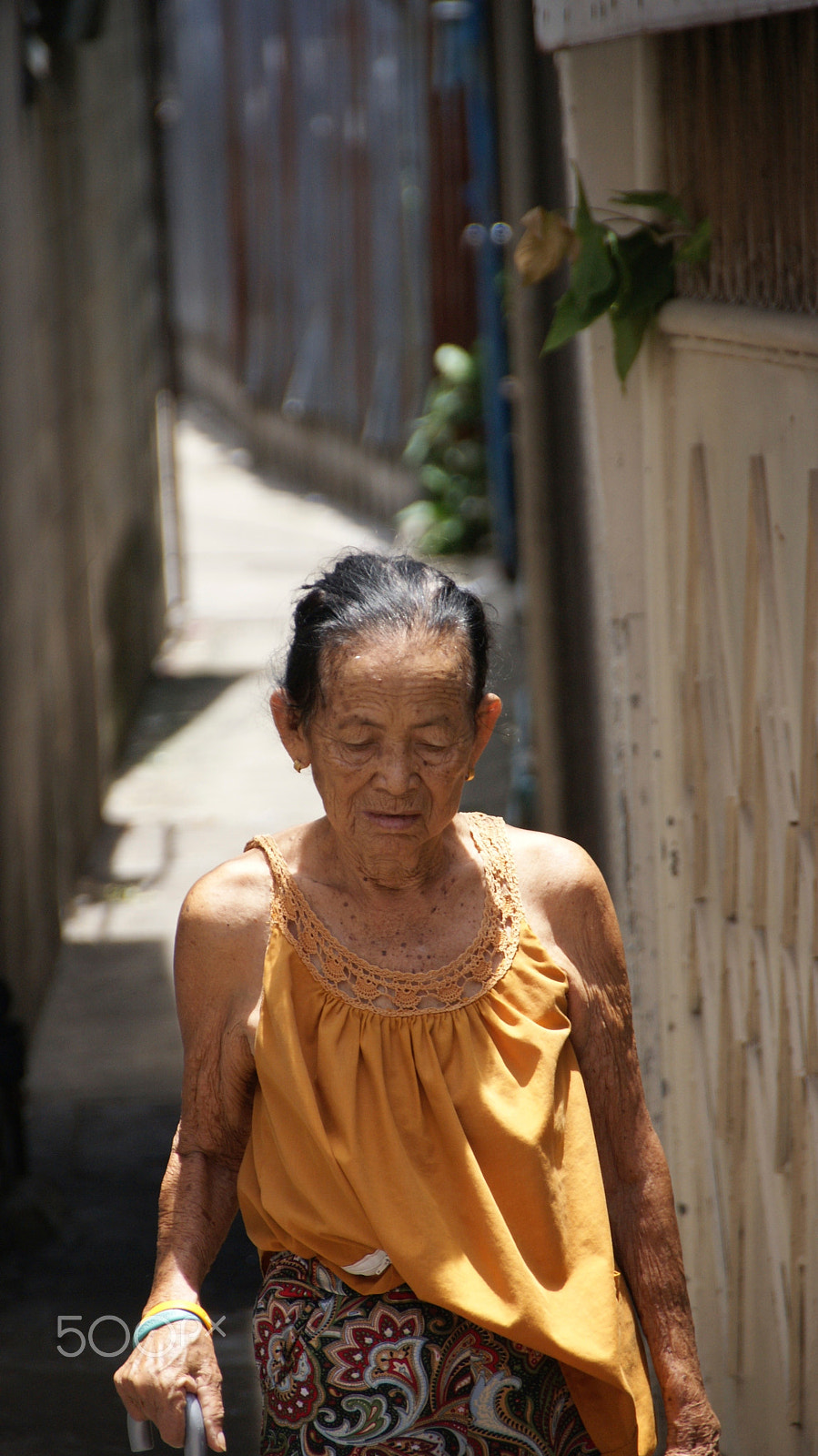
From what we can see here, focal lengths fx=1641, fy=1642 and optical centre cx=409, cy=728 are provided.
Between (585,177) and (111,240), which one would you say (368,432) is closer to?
(111,240)

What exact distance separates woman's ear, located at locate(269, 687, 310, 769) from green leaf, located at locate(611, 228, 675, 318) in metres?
1.03

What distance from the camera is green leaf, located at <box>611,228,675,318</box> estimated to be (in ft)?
8.44

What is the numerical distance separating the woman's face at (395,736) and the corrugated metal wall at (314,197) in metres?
9.96

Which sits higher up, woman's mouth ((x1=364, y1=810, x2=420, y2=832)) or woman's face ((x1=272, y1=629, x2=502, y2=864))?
woman's face ((x1=272, y1=629, x2=502, y2=864))

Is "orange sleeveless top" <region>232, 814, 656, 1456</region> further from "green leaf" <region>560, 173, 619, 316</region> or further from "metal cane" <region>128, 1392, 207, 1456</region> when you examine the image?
"green leaf" <region>560, 173, 619, 316</region>

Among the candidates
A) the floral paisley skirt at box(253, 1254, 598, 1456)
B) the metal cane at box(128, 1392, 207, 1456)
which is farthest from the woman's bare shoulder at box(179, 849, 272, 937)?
the metal cane at box(128, 1392, 207, 1456)

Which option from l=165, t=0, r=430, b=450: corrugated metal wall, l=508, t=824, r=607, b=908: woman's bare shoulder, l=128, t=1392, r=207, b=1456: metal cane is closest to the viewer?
l=128, t=1392, r=207, b=1456: metal cane

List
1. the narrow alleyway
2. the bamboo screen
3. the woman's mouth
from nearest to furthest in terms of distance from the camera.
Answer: the woman's mouth → the bamboo screen → the narrow alleyway

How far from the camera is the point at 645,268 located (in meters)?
2.58

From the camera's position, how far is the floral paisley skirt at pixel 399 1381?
1771mm

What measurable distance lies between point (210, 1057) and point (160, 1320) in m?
0.29

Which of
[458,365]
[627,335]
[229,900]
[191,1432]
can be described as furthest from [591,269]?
[458,365]

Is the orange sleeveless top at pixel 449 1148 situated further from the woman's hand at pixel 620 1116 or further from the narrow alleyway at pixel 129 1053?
the narrow alleyway at pixel 129 1053

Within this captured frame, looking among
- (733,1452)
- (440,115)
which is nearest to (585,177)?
(733,1452)
